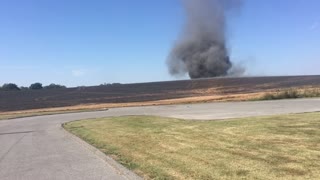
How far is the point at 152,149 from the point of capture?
1104cm

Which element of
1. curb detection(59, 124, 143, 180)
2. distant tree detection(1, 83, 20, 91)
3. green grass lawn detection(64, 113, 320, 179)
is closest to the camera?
green grass lawn detection(64, 113, 320, 179)

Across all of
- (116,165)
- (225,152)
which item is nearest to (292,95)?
(225,152)

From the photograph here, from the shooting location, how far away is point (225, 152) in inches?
378

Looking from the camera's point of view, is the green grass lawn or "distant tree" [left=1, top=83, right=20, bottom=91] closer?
the green grass lawn

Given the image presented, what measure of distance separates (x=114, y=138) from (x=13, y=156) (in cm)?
353

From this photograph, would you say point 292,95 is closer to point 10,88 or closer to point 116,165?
point 116,165

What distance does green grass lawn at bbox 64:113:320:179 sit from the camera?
24.3 feet

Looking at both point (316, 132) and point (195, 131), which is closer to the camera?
point (316, 132)

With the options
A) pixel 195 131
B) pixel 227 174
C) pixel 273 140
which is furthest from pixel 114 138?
pixel 227 174

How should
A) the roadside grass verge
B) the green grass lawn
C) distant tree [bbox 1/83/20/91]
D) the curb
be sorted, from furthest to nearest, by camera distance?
distant tree [bbox 1/83/20/91] < the roadside grass verge < the curb < the green grass lawn

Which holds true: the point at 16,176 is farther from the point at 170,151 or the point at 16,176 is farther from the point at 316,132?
the point at 316,132

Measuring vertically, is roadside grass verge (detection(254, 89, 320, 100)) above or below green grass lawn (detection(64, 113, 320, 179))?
above

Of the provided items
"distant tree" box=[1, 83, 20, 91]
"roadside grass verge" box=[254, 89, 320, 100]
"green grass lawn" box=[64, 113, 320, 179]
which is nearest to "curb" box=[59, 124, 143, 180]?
"green grass lawn" box=[64, 113, 320, 179]

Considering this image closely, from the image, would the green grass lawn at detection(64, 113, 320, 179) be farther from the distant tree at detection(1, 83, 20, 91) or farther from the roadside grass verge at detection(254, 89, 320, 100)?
the distant tree at detection(1, 83, 20, 91)
